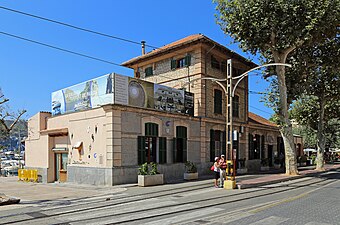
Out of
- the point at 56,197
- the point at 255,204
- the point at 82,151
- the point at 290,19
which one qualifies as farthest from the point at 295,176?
the point at 56,197

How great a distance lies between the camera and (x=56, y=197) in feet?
44.0

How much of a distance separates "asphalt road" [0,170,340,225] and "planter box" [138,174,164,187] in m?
2.95

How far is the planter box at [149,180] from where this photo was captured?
16648mm

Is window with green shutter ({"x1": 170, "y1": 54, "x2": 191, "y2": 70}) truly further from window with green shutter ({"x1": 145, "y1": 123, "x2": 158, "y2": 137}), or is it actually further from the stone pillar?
window with green shutter ({"x1": 145, "y1": 123, "x2": 158, "y2": 137})

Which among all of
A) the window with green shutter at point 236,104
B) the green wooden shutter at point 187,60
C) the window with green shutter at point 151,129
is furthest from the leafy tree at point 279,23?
the window with green shutter at point 151,129

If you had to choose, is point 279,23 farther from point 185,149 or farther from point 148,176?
point 148,176

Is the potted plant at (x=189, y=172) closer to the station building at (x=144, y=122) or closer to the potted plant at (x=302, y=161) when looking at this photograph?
the station building at (x=144, y=122)

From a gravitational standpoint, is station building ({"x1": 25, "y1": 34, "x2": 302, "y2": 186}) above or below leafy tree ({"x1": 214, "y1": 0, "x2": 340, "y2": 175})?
below

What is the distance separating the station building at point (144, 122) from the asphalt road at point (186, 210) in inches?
171

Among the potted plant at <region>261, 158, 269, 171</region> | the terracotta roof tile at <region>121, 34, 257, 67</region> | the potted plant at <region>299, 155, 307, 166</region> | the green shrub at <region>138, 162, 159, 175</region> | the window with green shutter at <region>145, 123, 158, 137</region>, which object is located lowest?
the potted plant at <region>299, 155, 307, 166</region>

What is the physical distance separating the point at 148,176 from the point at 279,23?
1274 cm

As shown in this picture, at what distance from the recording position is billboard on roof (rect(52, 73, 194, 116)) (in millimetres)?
17969

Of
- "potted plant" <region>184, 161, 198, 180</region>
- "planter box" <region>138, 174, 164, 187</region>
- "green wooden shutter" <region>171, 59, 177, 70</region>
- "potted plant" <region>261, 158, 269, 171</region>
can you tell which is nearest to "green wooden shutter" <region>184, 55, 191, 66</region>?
"green wooden shutter" <region>171, 59, 177, 70</region>

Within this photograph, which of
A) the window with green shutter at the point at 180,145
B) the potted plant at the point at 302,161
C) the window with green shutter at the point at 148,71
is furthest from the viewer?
the potted plant at the point at 302,161
